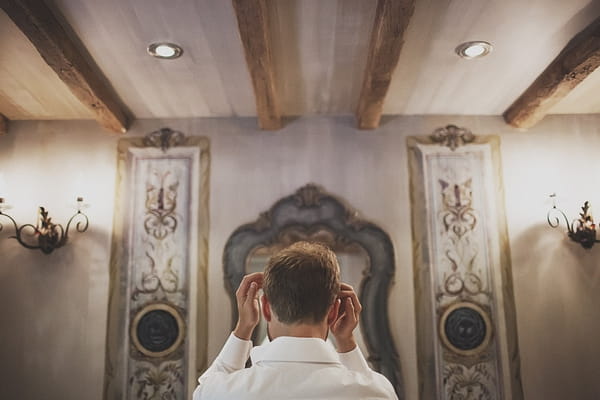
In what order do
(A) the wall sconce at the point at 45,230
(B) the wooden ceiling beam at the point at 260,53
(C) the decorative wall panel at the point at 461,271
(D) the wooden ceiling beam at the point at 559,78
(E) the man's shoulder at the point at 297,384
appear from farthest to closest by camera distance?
(A) the wall sconce at the point at 45,230 < (C) the decorative wall panel at the point at 461,271 < (D) the wooden ceiling beam at the point at 559,78 < (B) the wooden ceiling beam at the point at 260,53 < (E) the man's shoulder at the point at 297,384

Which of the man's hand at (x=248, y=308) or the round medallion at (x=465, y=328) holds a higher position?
the man's hand at (x=248, y=308)

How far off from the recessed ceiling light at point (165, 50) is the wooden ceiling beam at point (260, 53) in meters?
0.32

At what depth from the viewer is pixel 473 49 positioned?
239 centimetres

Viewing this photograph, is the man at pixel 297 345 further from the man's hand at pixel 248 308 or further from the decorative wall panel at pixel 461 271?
the decorative wall panel at pixel 461 271

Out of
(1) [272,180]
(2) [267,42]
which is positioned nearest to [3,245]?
(1) [272,180]

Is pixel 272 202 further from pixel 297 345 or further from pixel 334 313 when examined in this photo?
pixel 297 345

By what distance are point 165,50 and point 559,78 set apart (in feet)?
5.62

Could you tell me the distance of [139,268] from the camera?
299 centimetres

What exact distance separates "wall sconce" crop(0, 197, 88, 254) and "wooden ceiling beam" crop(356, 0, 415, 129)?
157 cm

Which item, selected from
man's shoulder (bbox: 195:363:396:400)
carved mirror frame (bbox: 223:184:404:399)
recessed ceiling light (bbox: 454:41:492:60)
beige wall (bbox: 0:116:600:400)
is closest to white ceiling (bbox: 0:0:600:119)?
recessed ceiling light (bbox: 454:41:492:60)

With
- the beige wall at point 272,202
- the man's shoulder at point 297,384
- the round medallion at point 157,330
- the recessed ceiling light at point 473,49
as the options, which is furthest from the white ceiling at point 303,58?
the man's shoulder at point 297,384

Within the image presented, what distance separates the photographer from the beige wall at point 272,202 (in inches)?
114

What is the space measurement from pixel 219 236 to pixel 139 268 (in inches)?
17.7

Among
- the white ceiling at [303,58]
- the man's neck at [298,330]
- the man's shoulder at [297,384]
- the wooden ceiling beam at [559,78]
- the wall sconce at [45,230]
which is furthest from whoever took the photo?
the wall sconce at [45,230]
